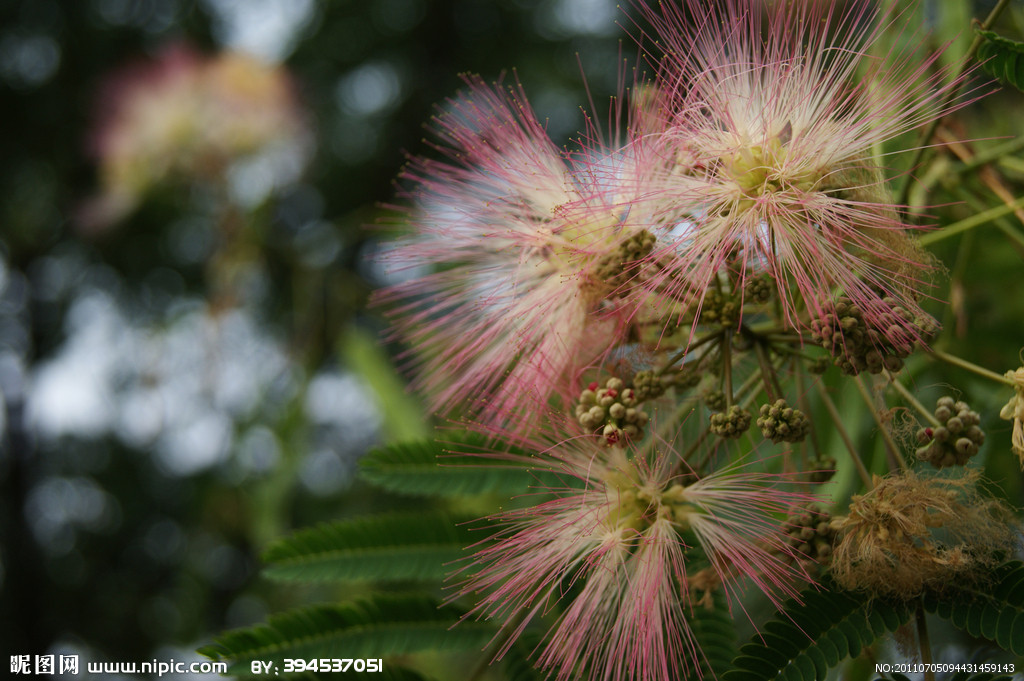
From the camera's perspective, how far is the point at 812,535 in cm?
126

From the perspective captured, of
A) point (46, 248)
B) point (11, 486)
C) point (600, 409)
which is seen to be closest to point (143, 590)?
point (11, 486)

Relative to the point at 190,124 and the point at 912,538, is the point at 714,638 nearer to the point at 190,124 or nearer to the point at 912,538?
the point at 912,538

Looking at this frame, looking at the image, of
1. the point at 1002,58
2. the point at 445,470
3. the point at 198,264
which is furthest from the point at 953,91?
the point at 198,264

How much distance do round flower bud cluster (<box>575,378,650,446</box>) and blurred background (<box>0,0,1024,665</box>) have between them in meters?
1.94

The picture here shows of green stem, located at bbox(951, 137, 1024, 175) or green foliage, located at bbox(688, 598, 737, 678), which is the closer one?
green foliage, located at bbox(688, 598, 737, 678)

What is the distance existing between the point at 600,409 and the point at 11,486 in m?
7.18

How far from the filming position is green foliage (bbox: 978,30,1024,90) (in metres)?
1.34

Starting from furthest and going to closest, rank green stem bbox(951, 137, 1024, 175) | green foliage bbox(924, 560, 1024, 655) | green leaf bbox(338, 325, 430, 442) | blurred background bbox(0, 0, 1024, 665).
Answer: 1. blurred background bbox(0, 0, 1024, 665)
2. green leaf bbox(338, 325, 430, 442)
3. green stem bbox(951, 137, 1024, 175)
4. green foliage bbox(924, 560, 1024, 655)

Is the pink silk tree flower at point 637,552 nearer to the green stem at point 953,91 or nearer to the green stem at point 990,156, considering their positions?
the green stem at point 953,91

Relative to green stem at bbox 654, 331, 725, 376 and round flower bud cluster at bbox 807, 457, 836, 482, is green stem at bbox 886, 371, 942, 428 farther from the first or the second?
green stem at bbox 654, 331, 725, 376

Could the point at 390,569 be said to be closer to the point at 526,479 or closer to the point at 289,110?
the point at 526,479

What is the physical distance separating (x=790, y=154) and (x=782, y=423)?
1.61ft

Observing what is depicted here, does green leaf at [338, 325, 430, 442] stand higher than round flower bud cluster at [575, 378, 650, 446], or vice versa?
green leaf at [338, 325, 430, 442]

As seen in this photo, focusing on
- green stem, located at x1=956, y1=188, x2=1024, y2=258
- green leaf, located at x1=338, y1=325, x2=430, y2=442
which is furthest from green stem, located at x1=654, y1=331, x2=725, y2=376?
green leaf, located at x1=338, y1=325, x2=430, y2=442
